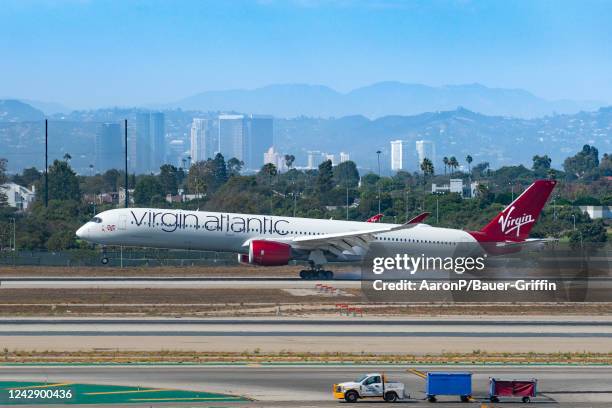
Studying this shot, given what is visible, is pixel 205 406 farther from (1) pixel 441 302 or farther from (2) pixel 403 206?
(2) pixel 403 206

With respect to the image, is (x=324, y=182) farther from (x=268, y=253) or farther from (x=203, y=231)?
(x=268, y=253)

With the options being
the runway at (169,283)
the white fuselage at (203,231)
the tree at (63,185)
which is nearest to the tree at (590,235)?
the white fuselage at (203,231)

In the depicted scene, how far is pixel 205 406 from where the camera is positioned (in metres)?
30.6

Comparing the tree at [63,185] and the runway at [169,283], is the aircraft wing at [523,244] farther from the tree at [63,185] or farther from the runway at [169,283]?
the tree at [63,185]

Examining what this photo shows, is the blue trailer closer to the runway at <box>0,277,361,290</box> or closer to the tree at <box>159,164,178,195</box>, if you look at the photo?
the runway at <box>0,277,361,290</box>

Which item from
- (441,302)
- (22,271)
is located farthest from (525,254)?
(22,271)

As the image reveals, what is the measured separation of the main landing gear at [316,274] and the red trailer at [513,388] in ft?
114

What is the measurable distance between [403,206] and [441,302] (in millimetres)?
65965

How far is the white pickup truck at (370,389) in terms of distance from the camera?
3144 centimetres

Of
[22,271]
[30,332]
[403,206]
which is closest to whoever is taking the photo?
[30,332]

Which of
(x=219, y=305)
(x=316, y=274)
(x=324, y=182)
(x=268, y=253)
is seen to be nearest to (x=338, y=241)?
(x=316, y=274)

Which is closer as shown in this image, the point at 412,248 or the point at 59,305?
the point at 59,305

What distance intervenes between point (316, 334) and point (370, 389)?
12542 mm

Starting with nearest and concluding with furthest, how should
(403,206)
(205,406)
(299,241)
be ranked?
(205,406) < (299,241) < (403,206)
